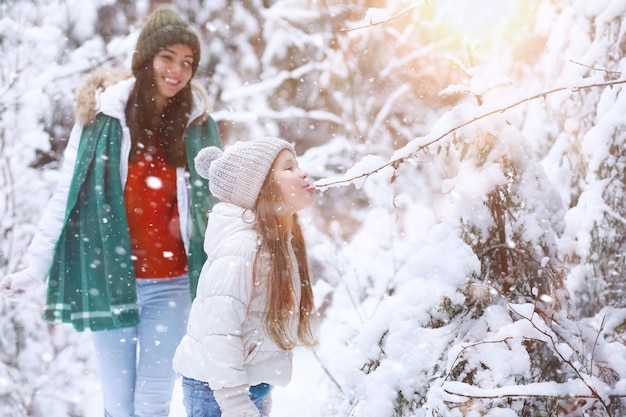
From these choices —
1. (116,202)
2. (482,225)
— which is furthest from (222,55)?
(482,225)

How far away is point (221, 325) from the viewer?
6.06ft

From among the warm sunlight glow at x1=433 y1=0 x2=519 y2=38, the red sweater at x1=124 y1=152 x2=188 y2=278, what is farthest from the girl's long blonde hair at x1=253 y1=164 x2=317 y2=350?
the warm sunlight glow at x1=433 y1=0 x2=519 y2=38

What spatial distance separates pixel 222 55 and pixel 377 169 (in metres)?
4.62

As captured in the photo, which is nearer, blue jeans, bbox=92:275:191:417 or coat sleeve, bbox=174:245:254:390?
coat sleeve, bbox=174:245:254:390

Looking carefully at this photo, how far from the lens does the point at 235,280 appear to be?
1895mm

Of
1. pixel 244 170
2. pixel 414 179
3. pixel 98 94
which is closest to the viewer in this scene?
pixel 244 170

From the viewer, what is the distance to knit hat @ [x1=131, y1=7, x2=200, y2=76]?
2729 mm

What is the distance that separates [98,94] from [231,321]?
5.08 feet

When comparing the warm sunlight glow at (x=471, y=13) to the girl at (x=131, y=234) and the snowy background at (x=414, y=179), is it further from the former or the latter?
the girl at (x=131, y=234)

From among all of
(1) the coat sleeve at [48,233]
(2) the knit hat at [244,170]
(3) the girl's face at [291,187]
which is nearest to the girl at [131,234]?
(1) the coat sleeve at [48,233]

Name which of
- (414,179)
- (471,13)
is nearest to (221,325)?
(471,13)

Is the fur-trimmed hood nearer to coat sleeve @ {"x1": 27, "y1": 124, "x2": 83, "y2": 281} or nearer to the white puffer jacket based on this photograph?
coat sleeve @ {"x1": 27, "y1": 124, "x2": 83, "y2": 281}

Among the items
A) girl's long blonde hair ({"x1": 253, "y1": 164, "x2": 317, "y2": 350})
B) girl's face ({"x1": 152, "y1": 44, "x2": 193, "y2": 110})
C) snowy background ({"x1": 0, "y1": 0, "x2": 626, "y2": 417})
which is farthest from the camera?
girl's face ({"x1": 152, "y1": 44, "x2": 193, "y2": 110})

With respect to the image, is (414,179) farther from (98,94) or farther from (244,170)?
(244,170)
